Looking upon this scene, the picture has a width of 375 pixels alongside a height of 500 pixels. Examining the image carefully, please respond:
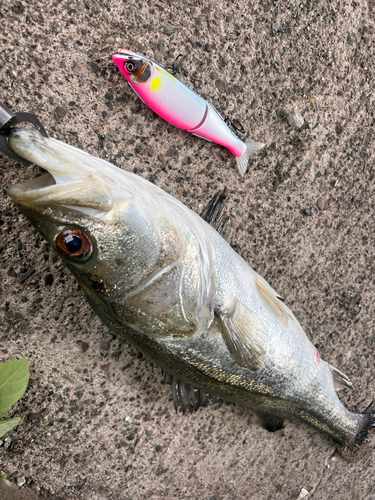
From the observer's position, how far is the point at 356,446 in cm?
241

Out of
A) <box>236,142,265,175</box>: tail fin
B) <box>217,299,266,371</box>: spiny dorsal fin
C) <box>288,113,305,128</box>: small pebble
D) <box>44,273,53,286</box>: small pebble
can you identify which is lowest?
<box>217,299,266,371</box>: spiny dorsal fin

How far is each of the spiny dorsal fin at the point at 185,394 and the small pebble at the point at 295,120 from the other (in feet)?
5.39

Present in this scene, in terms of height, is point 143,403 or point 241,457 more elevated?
point 143,403

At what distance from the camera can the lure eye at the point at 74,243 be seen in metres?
1.28

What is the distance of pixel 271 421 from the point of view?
2152 mm

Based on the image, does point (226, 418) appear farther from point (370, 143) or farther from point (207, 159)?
point (370, 143)

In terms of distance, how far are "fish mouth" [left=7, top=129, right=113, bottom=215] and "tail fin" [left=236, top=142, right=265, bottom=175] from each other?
994mm

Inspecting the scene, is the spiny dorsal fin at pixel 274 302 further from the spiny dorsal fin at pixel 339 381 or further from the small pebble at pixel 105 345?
the small pebble at pixel 105 345

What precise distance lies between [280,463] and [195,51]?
269 centimetres

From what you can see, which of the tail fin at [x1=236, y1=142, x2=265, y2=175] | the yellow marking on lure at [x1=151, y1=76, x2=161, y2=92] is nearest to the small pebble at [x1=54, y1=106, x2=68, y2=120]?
the yellow marking on lure at [x1=151, y1=76, x2=161, y2=92]

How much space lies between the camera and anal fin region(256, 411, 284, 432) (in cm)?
213

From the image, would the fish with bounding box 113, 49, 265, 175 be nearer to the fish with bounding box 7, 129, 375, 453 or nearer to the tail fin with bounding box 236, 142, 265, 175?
the tail fin with bounding box 236, 142, 265, 175

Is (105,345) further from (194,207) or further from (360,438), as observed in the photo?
(360,438)

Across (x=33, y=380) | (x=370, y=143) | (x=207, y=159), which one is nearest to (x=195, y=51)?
(x=207, y=159)
